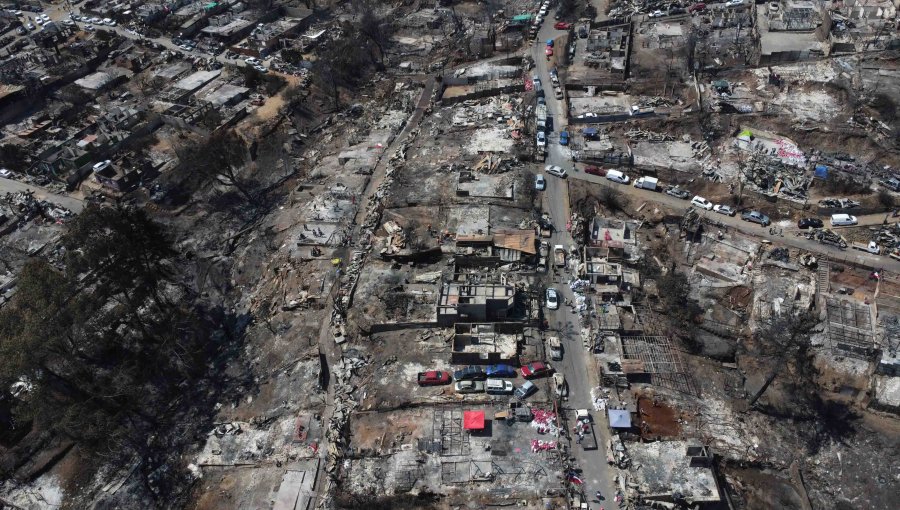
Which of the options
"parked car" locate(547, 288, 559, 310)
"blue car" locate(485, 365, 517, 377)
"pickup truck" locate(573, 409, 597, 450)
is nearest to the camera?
"pickup truck" locate(573, 409, 597, 450)

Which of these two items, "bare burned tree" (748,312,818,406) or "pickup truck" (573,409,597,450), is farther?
"bare burned tree" (748,312,818,406)

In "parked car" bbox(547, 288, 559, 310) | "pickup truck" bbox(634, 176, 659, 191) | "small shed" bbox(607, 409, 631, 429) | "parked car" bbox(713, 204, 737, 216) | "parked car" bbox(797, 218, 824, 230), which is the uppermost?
"pickup truck" bbox(634, 176, 659, 191)

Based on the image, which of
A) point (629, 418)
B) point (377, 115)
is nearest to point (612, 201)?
point (629, 418)

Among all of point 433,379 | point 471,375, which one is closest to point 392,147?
point 433,379

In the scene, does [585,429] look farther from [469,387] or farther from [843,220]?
[843,220]

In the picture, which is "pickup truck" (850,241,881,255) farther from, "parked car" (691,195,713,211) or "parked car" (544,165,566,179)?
"parked car" (544,165,566,179)

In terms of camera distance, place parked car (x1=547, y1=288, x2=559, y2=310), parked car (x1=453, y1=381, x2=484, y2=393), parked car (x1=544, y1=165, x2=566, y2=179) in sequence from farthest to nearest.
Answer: parked car (x1=544, y1=165, x2=566, y2=179)
parked car (x1=547, y1=288, x2=559, y2=310)
parked car (x1=453, y1=381, x2=484, y2=393)

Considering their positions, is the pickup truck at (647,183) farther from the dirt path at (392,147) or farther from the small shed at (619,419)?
the dirt path at (392,147)

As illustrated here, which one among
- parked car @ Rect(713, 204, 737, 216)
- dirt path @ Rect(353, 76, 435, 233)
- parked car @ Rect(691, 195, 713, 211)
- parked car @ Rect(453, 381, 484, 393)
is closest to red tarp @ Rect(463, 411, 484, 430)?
parked car @ Rect(453, 381, 484, 393)
